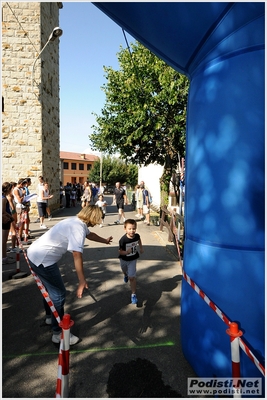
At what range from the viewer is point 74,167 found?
6700 centimetres

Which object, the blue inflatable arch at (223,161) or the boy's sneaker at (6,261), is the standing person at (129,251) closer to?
the blue inflatable arch at (223,161)

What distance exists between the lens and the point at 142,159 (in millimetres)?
15789

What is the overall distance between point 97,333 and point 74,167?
2581 inches

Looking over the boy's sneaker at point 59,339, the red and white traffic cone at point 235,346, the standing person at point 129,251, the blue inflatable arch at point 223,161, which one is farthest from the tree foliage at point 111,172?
the red and white traffic cone at point 235,346

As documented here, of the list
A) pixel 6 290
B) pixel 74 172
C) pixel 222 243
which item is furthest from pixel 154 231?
pixel 74 172

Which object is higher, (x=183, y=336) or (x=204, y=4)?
(x=204, y=4)

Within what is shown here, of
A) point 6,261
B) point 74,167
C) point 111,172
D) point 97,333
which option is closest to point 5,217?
point 6,261

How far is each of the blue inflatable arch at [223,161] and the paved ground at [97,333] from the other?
0.65 m

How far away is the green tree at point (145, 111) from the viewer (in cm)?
1293

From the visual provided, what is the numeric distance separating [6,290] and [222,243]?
4201mm

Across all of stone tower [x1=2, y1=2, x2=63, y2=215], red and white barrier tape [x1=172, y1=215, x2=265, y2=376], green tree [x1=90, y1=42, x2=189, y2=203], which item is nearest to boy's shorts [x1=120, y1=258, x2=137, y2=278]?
red and white barrier tape [x1=172, y1=215, x2=265, y2=376]

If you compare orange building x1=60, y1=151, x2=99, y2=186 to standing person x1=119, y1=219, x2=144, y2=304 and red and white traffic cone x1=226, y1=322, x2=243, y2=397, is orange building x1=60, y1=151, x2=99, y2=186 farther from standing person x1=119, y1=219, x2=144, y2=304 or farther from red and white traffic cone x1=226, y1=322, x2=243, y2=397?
red and white traffic cone x1=226, y1=322, x2=243, y2=397

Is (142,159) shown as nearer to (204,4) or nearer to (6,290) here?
(6,290)

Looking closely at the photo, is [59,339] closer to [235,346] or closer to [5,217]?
[235,346]
